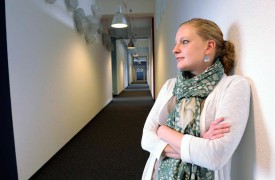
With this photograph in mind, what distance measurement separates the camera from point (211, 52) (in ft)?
3.05

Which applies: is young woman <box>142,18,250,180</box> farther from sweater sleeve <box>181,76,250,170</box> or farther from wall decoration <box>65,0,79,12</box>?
wall decoration <box>65,0,79,12</box>

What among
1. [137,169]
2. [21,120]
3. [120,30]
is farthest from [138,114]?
A: [120,30]

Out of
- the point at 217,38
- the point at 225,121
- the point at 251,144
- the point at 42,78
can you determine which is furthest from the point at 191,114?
the point at 42,78

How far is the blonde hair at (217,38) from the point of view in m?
0.92

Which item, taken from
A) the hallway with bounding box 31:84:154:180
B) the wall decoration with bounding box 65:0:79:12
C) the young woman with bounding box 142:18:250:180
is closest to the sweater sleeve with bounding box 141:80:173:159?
the young woman with bounding box 142:18:250:180

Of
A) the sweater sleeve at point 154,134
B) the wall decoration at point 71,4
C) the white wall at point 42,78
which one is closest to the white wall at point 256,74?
the sweater sleeve at point 154,134

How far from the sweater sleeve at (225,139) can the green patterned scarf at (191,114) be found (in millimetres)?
Result: 79

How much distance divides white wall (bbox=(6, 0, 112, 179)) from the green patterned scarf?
5.51 feet

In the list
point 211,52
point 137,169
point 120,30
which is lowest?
point 137,169

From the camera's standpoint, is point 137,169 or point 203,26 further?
point 137,169

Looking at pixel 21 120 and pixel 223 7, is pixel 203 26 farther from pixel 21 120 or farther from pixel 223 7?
pixel 21 120

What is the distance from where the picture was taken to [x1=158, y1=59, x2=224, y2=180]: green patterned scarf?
2.77ft

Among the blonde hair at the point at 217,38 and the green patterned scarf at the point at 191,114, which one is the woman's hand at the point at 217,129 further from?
the blonde hair at the point at 217,38

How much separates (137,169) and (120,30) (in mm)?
6909
